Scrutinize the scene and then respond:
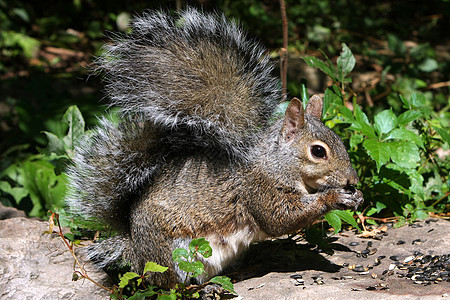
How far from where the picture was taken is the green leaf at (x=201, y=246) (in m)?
2.47

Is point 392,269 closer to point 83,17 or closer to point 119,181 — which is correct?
point 119,181

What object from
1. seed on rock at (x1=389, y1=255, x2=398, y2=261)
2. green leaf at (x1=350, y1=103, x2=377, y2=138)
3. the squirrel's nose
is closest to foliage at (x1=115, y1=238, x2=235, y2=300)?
the squirrel's nose

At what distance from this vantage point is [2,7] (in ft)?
21.4

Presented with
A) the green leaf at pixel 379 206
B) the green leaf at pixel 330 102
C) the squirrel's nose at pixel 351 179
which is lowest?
the green leaf at pixel 379 206

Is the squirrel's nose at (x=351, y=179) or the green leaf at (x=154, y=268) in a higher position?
the squirrel's nose at (x=351, y=179)

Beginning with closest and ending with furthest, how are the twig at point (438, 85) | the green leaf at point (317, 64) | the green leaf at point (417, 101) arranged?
1. the green leaf at point (317, 64)
2. the green leaf at point (417, 101)
3. the twig at point (438, 85)

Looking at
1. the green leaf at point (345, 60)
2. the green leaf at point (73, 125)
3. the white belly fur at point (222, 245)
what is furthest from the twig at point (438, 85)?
the green leaf at point (73, 125)

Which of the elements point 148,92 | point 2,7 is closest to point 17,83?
point 2,7

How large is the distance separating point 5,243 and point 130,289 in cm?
75

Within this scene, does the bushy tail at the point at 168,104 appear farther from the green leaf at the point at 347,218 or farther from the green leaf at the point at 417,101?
the green leaf at the point at 417,101

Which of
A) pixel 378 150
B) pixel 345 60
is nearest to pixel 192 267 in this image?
pixel 378 150

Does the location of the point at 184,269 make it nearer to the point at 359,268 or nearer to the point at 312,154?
the point at 312,154

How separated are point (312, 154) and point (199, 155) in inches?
23.5

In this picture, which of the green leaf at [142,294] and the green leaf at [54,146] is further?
the green leaf at [54,146]
